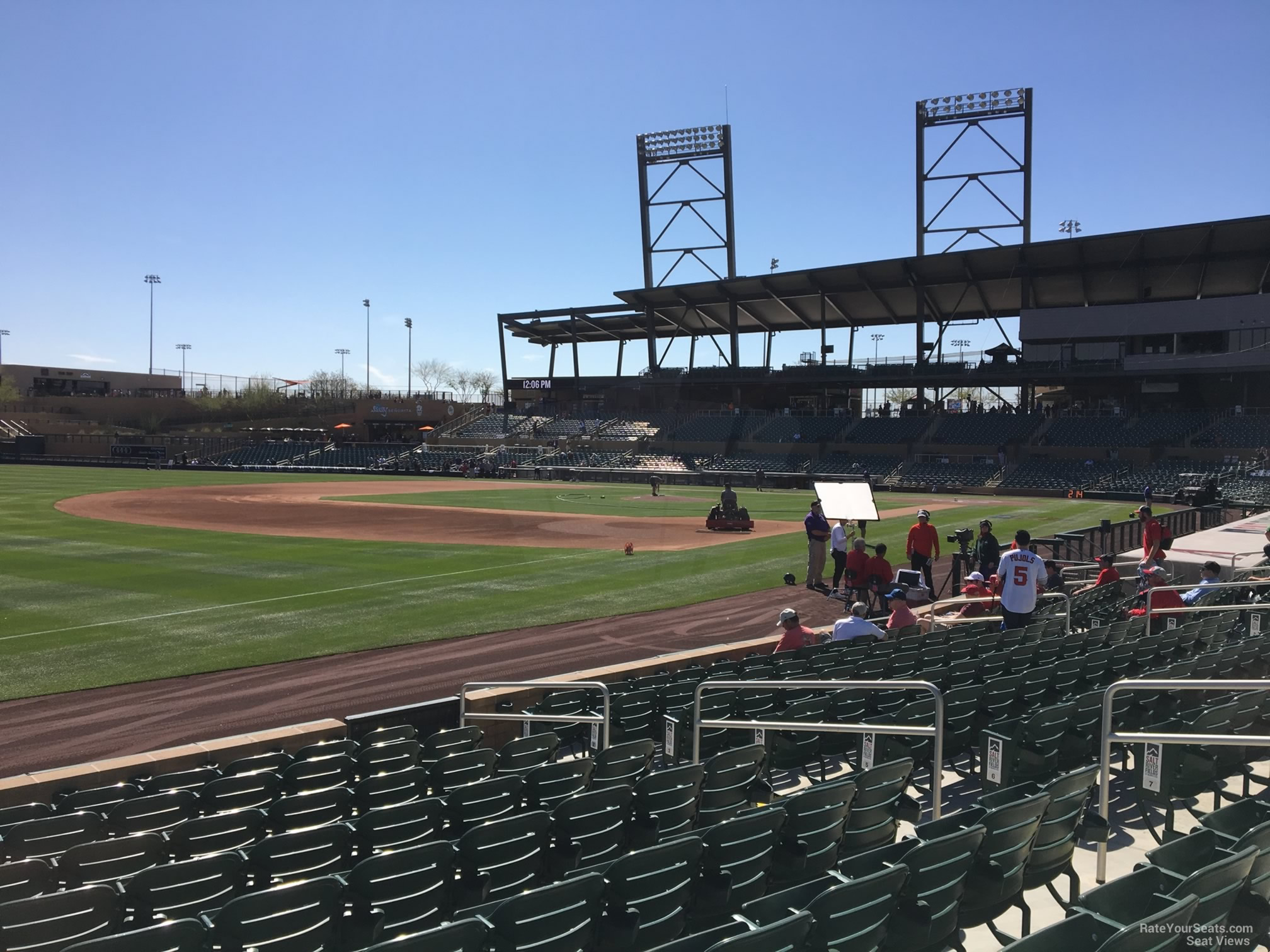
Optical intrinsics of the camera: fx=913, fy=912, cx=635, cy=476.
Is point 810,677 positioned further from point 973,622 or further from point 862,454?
point 862,454

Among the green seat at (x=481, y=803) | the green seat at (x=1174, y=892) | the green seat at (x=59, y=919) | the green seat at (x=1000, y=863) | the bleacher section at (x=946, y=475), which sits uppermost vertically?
the bleacher section at (x=946, y=475)

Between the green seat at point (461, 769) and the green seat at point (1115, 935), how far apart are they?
199 inches

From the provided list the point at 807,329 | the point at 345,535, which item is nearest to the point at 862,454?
the point at 807,329

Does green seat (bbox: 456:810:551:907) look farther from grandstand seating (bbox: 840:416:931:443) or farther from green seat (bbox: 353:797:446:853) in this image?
grandstand seating (bbox: 840:416:931:443)

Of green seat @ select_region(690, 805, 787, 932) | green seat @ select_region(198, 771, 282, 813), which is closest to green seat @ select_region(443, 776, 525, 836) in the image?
green seat @ select_region(198, 771, 282, 813)

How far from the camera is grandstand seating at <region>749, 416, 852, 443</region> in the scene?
70.1 metres

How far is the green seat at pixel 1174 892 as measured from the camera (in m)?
3.55

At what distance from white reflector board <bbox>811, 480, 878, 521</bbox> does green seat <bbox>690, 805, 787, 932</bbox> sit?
13.7 metres

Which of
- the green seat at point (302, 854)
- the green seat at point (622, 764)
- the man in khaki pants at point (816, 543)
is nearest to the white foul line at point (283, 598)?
the man in khaki pants at point (816, 543)

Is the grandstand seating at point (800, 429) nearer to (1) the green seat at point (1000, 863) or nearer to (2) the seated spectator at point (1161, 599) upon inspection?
(2) the seated spectator at point (1161, 599)

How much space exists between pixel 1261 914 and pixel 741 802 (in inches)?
135

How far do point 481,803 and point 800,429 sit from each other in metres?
67.1

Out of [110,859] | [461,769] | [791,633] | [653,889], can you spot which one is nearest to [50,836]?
[110,859]

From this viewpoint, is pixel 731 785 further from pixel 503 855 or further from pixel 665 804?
pixel 503 855
